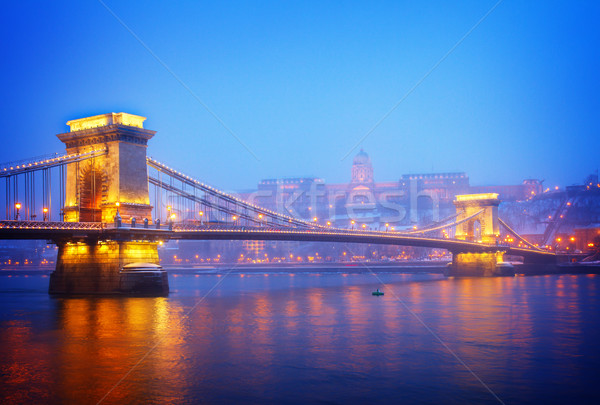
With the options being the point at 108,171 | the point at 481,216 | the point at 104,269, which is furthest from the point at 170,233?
the point at 481,216

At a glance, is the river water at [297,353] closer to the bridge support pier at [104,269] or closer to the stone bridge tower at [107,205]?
the bridge support pier at [104,269]

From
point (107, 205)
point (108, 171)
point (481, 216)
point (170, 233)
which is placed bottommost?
point (170, 233)

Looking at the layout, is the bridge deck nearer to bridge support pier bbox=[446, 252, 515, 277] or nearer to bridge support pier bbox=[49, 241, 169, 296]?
bridge support pier bbox=[49, 241, 169, 296]

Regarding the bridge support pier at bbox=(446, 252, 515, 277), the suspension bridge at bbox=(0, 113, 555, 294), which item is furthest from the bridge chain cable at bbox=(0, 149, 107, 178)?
the bridge support pier at bbox=(446, 252, 515, 277)

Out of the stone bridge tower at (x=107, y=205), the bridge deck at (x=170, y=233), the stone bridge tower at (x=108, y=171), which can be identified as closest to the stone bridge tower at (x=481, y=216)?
the bridge deck at (x=170, y=233)

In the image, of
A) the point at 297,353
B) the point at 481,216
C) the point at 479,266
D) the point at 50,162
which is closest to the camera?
the point at 297,353

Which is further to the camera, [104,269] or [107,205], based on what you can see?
[107,205]

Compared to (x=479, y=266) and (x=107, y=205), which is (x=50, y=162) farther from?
(x=479, y=266)

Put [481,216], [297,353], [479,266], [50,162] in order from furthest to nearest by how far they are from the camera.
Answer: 1. [481,216]
2. [479,266]
3. [50,162]
4. [297,353]
